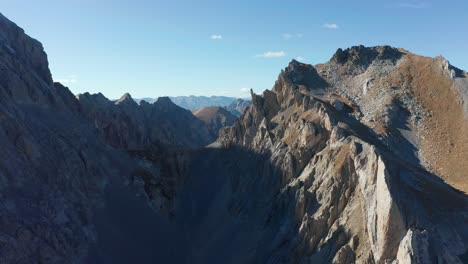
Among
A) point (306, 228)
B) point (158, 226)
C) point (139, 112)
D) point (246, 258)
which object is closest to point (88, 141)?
point (158, 226)

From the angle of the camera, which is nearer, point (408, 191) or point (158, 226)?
point (408, 191)

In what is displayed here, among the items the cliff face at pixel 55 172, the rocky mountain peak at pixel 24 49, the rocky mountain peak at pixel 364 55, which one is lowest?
the cliff face at pixel 55 172

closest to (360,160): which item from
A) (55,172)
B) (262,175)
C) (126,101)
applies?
(262,175)

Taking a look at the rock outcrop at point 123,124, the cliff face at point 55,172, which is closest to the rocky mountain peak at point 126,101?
the rock outcrop at point 123,124

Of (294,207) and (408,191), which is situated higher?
(408,191)

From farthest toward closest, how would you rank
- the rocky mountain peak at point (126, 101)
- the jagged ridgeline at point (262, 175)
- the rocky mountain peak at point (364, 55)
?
the rocky mountain peak at point (126, 101), the rocky mountain peak at point (364, 55), the jagged ridgeline at point (262, 175)

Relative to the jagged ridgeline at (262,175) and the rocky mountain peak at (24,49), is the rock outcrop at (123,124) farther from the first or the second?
the rocky mountain peak at (24,49)

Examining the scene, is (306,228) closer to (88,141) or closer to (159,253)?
(159,253)

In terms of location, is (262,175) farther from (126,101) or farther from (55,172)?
(126,101)
